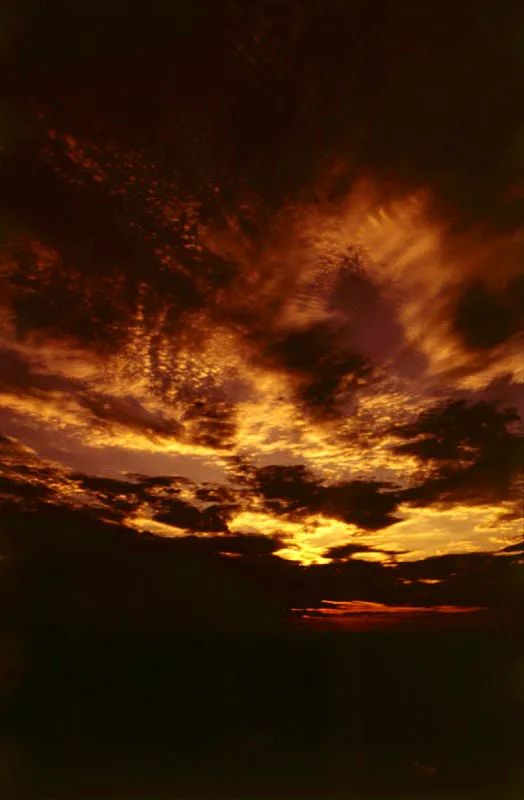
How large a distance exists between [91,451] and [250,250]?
281 cm

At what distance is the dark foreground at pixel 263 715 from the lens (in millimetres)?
5340

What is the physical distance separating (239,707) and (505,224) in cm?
799

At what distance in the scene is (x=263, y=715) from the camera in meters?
7.67

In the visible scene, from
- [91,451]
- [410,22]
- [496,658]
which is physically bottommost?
[496,658]

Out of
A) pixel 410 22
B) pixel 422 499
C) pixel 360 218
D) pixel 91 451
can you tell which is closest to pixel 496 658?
pixel 422 499

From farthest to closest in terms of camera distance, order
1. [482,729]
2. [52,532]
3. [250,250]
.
Answer: [482,729] → [52,532] → [250,250]

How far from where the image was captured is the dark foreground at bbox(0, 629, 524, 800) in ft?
17.5

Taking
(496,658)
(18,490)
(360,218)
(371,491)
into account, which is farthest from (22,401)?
(496,658)

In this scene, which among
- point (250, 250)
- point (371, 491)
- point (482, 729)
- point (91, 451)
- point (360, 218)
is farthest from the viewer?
point (482, 729)

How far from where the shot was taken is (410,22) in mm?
2088

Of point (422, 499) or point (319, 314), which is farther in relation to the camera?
point (422, 499)

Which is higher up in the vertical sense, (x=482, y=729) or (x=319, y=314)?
(x=319, y=314)

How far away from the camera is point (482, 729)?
6891mm

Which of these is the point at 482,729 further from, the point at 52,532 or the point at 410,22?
the point at 410,22
